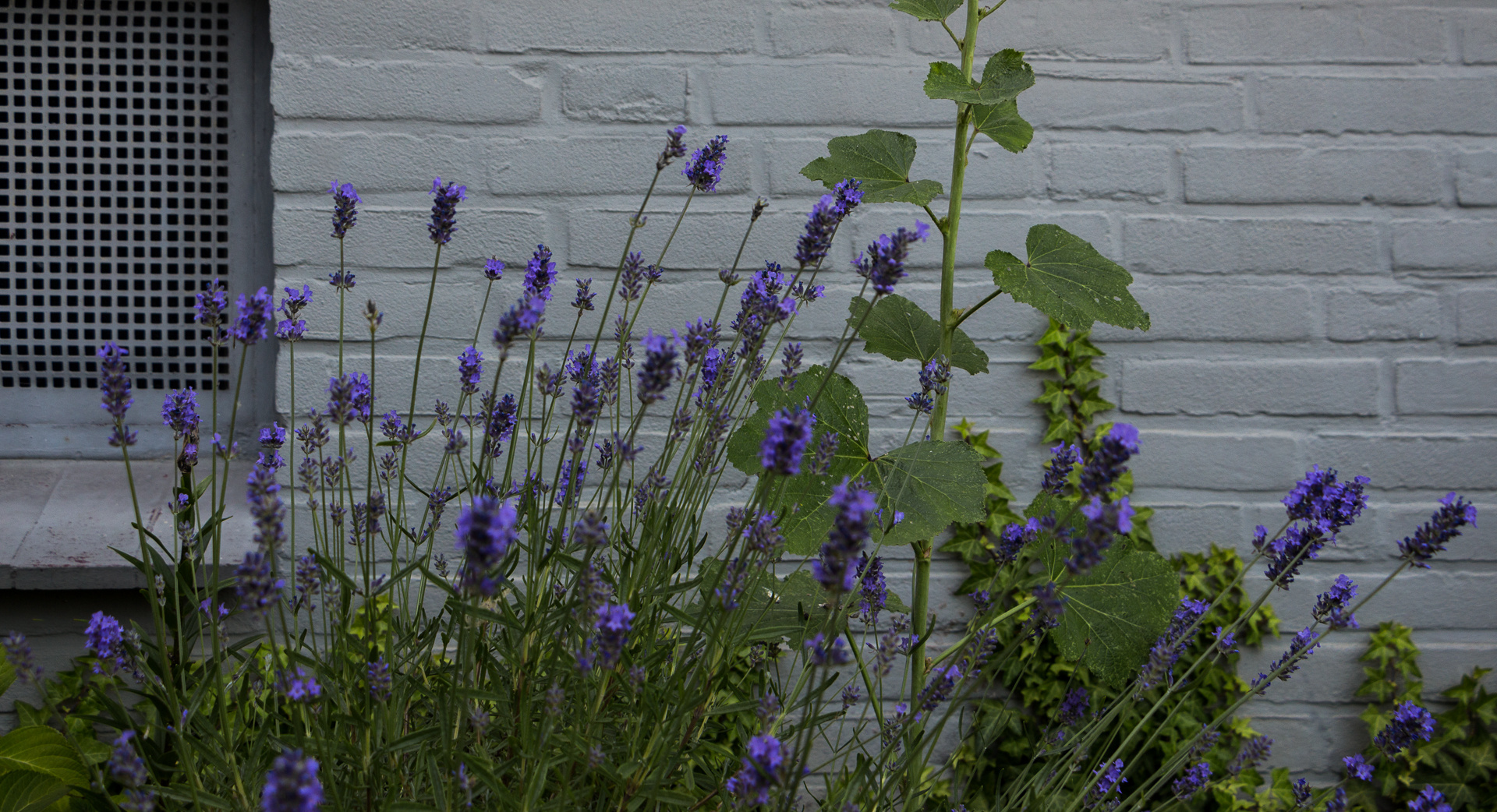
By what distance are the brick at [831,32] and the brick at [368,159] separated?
50 cm

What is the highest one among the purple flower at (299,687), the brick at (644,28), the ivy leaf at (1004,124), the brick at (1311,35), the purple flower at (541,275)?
the brick at (1311,35)

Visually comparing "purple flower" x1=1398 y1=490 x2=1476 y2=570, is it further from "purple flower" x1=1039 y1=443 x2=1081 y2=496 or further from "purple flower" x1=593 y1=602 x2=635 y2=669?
"purple flower" x1=593 y1=602 x2=635 y2=669

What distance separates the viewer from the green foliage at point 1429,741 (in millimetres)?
1463

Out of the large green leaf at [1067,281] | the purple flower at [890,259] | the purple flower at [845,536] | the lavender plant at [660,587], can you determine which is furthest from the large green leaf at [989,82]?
the purple flower at [845,536]

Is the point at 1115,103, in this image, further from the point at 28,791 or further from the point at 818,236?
the point at 28,791

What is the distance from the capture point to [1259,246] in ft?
4.84

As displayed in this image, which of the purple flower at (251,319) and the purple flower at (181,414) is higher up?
the purple flower at (251,319)

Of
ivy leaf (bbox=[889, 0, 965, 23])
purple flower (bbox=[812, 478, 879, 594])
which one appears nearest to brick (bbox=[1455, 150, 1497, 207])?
ivy leaf (bbox=[889, 0, 965, 23])

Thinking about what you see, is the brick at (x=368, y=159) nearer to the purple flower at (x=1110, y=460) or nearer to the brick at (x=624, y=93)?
the brick at (x=624, y=93)

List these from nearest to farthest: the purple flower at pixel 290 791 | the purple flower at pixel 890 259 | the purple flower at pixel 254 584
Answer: the purple flower at pixel 290 791 → the purple flower at pixel 254 584 → the purple flower at pixel 890 259

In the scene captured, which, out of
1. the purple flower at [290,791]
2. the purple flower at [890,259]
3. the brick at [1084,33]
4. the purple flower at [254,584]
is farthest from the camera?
the brick at [1084,33]

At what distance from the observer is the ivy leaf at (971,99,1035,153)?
0.95 metres

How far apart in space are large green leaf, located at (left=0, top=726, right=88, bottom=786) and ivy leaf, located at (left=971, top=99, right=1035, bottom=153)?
120 cm

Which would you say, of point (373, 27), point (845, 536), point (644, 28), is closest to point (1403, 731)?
point (845, 536)
